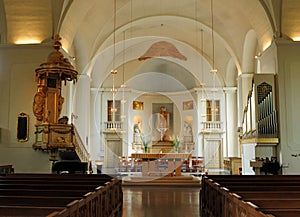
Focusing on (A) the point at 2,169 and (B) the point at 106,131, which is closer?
(A) the point at 2,169

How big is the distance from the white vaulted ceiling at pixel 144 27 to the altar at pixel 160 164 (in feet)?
14.6

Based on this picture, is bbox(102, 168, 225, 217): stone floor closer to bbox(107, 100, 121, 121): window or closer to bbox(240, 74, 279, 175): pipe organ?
bbox(240, 74, 279, 175): pipe organ

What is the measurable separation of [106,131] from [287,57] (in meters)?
10.6

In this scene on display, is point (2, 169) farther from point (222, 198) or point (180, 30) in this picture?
point (180, 30)

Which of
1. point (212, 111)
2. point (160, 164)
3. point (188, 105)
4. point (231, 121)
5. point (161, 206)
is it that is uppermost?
point (188, 105)

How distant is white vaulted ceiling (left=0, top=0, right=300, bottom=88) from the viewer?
10570 millimetres

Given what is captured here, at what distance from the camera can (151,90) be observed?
2061 centimetres

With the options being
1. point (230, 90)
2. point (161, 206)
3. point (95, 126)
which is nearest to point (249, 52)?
point (230, 90)

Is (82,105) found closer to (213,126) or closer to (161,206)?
(213,126)

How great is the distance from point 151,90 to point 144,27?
4.47 metres

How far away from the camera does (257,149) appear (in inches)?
443

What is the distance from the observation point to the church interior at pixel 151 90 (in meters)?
10.1

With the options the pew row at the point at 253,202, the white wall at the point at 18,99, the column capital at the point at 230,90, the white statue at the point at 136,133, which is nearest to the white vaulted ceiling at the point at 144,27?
the column capital at the point at 230,90

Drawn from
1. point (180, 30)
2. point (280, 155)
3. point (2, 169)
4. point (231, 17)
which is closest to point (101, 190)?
point (2, 169)
